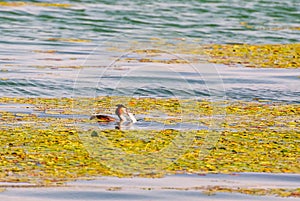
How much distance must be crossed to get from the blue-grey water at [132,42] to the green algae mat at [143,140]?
107 centimetres

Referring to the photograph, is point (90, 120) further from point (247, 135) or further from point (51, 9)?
point (51, 9)

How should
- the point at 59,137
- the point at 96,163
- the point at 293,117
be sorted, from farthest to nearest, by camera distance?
1. the point at 293,117
2. the point at 59,137
3. the point at 96,163

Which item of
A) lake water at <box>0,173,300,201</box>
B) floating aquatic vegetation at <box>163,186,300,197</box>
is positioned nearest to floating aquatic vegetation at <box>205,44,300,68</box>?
lake water at <box>0,173,300,201</box>

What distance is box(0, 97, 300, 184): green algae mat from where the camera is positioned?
8227 millimetres

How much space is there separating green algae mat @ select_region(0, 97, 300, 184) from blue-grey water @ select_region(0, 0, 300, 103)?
3.52ft

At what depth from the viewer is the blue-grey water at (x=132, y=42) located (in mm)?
13039

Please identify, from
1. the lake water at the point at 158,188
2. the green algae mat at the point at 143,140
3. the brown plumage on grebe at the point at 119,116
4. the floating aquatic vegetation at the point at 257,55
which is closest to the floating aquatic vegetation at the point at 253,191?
the lake water at the point at 158,188

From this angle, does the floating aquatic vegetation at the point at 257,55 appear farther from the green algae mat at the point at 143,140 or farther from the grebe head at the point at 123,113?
the grebe head at the point at 123,113

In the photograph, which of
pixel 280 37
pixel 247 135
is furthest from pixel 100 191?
pixel 280 37

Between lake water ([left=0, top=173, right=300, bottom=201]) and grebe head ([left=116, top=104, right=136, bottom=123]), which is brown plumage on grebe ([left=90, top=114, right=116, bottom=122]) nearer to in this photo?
grebe head ([left=116, top=104, right=136, bottom=123])

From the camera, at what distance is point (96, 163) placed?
27.3 feet

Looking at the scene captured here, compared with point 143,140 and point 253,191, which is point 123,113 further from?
point 253,191

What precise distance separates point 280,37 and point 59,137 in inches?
440

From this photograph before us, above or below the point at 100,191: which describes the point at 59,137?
above
